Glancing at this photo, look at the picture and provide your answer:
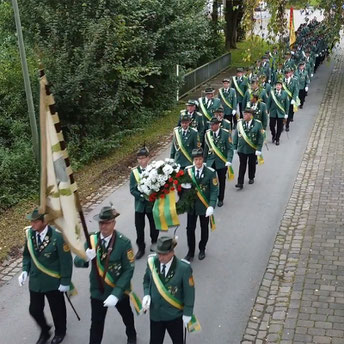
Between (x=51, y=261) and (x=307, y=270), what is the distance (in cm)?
389

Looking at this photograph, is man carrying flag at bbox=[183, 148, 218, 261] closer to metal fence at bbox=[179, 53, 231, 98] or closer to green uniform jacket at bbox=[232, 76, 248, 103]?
green uniform jacket at bbox=[232, 76, 248, 103]

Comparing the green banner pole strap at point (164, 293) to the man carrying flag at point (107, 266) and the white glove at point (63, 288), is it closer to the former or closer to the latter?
the man carrying flag at point (107, 266)

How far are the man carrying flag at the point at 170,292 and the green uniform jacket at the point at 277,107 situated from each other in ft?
31.8

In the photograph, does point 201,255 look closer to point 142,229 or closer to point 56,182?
point 142,229

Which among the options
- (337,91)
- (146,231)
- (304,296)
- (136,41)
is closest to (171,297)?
(304,296)

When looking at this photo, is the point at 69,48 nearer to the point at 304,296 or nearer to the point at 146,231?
the point at 146,231

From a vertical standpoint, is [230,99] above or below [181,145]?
below

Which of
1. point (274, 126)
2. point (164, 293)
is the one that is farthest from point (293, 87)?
point (164, 293)

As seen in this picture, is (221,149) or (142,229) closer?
(142,229)

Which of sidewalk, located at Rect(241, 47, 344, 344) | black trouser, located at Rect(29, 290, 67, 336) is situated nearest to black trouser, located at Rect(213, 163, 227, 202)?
sidewalk, located at Rect(241, 47, 344, 344)

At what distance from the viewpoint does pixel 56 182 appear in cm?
571

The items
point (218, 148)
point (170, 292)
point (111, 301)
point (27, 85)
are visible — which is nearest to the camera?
point (170, 292)

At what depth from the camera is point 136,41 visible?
15.2 m

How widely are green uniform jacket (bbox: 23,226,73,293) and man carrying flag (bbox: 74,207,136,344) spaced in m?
0.27
